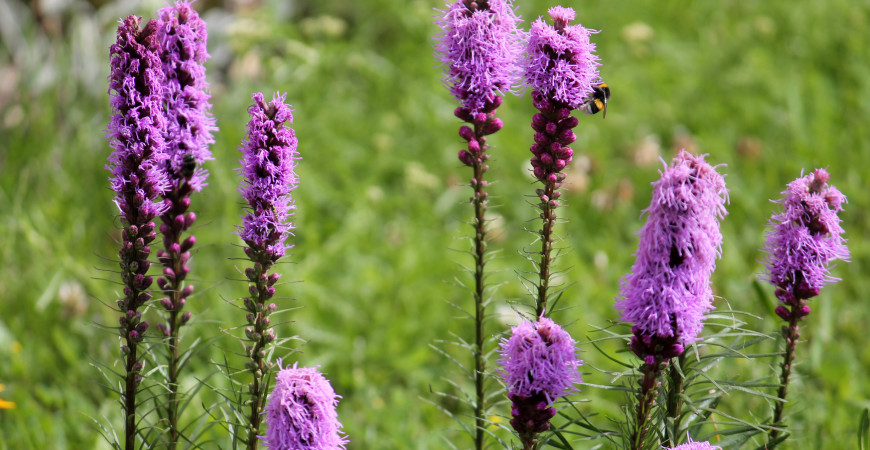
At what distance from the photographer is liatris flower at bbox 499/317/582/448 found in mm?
1924

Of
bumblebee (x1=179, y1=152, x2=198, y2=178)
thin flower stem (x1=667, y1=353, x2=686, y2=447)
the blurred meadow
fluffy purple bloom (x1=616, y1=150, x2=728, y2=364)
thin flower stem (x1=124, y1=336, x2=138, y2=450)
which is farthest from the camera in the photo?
the blurred meadow

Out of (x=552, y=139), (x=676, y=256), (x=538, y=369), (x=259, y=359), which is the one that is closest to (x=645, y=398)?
(x=538, y=369)

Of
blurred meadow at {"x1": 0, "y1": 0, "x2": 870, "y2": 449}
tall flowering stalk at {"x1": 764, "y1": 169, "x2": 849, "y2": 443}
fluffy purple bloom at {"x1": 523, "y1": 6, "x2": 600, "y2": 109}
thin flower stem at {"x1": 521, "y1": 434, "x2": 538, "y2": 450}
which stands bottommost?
thin flower stem at {"x1": 521, "y1": 434, "x2": 538, "y2": 450}

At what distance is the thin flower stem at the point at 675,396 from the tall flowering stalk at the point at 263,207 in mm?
1107

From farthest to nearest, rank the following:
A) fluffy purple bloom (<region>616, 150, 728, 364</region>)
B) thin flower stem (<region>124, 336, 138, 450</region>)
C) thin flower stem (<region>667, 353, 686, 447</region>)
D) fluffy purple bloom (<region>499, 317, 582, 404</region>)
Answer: thin flower stem (<region>124, 336, 138, 450</region>), thin flower stem (<region>667, 353, 686, 447</region>), fluffy purple bloom (<region>499, 317, 582, 404</region>), fluffy purple bloom (<region>616, 150, 728, 364</region>)

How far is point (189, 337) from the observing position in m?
4.55

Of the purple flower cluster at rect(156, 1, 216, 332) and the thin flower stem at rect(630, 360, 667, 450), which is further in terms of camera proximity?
the purple flower cluster at rect(156, 1, 216, 332)

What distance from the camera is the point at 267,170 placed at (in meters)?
2.00

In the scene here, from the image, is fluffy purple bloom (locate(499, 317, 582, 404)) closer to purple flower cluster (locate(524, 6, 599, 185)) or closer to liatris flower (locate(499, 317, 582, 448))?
liatris flower (locate(499, 317, 582, 448))

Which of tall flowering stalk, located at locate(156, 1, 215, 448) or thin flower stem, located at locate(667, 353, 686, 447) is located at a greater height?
tall flowering stalk, located at locate(156, 1, 215, 448)

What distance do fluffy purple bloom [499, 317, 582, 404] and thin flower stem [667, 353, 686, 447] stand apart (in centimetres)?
28

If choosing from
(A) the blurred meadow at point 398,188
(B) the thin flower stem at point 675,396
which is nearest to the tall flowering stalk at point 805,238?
(B) the thin flower stem at point 675,396

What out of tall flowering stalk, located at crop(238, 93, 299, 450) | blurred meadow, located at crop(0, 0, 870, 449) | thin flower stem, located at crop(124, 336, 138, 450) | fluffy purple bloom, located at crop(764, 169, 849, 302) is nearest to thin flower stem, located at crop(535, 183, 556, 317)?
fluffy purple bloom, located at crop(764, 169, 849, 302)

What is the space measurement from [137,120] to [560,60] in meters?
1.16
